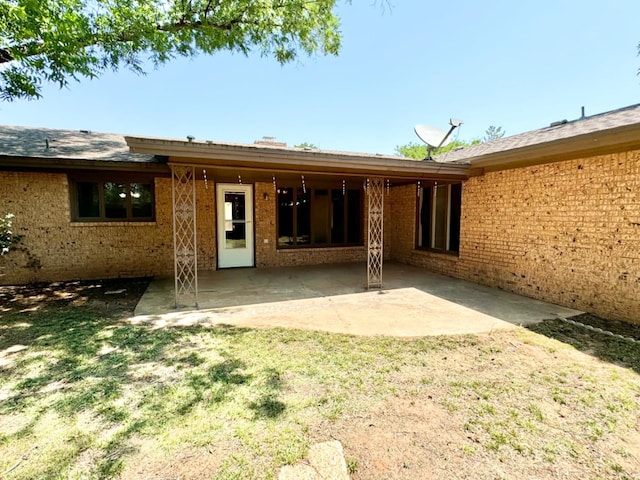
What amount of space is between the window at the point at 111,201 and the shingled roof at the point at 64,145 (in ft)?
2.56

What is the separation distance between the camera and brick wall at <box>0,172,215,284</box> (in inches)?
265

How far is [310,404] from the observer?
2.51 metres

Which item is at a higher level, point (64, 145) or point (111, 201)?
point (64, 145)

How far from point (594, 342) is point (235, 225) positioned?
7.86m

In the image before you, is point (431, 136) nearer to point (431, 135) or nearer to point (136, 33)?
point (431, 135)

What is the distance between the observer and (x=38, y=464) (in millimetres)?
1846

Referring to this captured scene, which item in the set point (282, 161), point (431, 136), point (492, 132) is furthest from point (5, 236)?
point (492, 132)

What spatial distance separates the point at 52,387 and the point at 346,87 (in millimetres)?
17795

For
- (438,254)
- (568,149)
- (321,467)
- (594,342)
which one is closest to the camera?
(321,467)

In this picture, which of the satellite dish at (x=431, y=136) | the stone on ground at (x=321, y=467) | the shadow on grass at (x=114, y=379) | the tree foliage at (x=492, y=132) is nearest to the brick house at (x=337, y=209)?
the satellite dish at (x=431, y=136)

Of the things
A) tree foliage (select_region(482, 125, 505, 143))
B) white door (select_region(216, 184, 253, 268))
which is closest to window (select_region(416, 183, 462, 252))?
white door (select_region(216, 184, 253, 268))

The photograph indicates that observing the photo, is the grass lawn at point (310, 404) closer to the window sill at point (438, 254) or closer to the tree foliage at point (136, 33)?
the window sill at point (438, 254)

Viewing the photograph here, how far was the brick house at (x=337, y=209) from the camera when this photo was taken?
4742 millimetres

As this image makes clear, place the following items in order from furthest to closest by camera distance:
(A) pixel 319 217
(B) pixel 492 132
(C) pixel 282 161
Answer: (B) pixel 492 132, (A) pixel 319 217, (C) pixel 282 161
